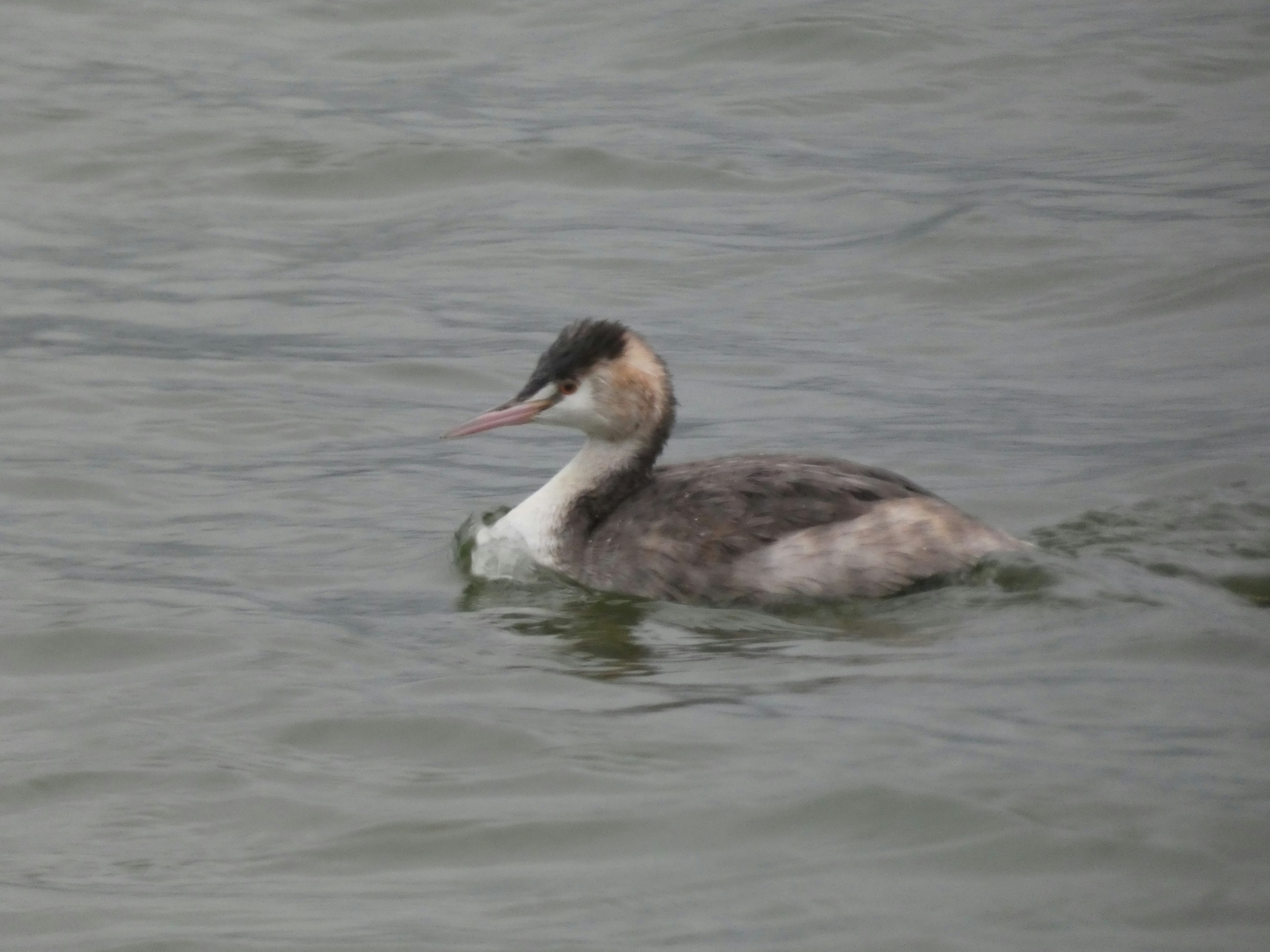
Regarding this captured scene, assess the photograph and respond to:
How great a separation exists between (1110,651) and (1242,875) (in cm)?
164

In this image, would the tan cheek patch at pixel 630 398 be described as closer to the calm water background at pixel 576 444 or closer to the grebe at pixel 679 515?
the grebe at pixel 679 515

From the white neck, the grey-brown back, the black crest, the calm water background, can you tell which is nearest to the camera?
the calm water background

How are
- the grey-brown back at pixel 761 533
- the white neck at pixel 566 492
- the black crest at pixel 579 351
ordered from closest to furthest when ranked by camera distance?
the grey-brown back at pixel 761 533 → the black crest at pixel 579 351 → the white neck at pixel 566 492

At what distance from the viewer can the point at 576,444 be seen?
10.3 meters

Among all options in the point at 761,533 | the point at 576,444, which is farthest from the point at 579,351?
the point at 576,444

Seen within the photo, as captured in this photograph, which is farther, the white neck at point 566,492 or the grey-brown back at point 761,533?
the white neck at point 566,492

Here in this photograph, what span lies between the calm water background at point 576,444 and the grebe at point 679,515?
0.15m

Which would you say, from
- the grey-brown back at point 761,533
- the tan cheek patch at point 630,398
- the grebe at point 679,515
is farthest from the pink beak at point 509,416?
the grey-brown back at point 761,533

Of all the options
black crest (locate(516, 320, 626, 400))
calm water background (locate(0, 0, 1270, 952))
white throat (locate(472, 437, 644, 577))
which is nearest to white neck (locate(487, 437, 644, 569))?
white throat (locate(472, 437, 644, 577))

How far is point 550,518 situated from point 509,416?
39 cm

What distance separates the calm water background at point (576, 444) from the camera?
546cm

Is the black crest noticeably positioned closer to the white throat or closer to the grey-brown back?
the white throat

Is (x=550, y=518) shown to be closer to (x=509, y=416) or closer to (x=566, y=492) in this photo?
(x=566, y=492)

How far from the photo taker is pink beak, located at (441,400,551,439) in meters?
7.97
